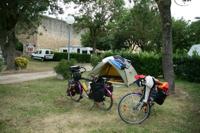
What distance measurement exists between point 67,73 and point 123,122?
9.02 meters

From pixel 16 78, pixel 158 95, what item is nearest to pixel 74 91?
pixel 158 95

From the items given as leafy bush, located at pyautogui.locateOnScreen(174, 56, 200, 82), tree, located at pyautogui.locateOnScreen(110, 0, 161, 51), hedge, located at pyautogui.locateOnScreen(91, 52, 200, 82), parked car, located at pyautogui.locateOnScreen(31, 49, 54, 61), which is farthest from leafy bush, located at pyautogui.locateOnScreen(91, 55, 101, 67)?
parked car, located at pyautogui.locateOnScreen(31, 49, 54, 61)

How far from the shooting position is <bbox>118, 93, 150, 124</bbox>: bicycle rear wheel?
827 centimetres

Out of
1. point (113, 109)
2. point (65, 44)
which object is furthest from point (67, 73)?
point (65, 44)

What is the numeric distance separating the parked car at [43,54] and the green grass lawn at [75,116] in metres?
31.9

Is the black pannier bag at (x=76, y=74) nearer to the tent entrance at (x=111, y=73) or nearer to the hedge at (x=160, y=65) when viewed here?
the tent entrance at (x=111, y=73)

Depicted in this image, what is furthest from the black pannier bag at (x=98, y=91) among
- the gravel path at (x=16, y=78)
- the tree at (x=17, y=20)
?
the tree at (x=17, y=20)

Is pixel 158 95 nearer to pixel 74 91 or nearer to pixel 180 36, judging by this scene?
pixel 74 91

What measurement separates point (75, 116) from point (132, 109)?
4.65 feet

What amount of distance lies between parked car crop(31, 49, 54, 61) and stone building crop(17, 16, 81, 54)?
5.80 feet

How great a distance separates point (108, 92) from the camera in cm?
938

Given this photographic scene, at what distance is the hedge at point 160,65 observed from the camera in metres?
19.2

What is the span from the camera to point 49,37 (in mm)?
47781

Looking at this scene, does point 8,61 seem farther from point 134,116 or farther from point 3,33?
point 134,116
